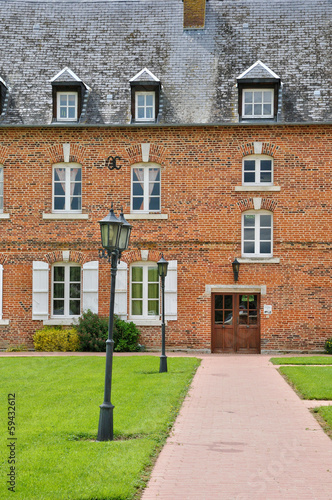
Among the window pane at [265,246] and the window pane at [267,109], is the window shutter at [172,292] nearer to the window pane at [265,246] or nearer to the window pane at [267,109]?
the window pane at [265,246]

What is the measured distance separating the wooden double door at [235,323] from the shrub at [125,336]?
8.75 feet

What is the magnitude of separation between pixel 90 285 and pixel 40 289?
168cm

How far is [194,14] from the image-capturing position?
1025 inches

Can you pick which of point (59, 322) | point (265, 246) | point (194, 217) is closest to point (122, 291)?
point (59, 322)

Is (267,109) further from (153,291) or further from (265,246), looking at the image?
(153,291)

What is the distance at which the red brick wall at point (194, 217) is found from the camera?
2292cm

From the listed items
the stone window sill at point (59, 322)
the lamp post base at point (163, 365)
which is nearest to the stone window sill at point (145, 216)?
the stone window sill at point (59, 322)

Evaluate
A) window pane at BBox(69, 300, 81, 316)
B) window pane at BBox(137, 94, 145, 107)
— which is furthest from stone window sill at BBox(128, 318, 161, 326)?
window pane at BBox(137, 94, 145, 107)

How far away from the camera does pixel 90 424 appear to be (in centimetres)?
1002

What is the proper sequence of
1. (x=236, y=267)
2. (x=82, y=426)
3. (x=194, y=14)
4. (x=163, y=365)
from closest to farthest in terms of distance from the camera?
(x=82, y=426), (x=163, y=365), (x=236, y=267), (x=194, y=14)

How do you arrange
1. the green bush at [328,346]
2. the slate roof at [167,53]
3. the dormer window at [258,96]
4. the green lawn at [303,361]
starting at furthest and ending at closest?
1. the slate roof at [167,53]
2. the dormer window at [258,96]
3. the green bush at [328,346]
4. the green lawn at [303,361]

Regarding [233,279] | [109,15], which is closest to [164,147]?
[233,279]

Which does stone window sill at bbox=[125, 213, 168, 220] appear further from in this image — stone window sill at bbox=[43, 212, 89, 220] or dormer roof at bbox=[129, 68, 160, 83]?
dormer roof at bbox=[129, 68, 160, 83]

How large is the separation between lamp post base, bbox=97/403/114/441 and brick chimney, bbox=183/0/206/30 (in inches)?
779
